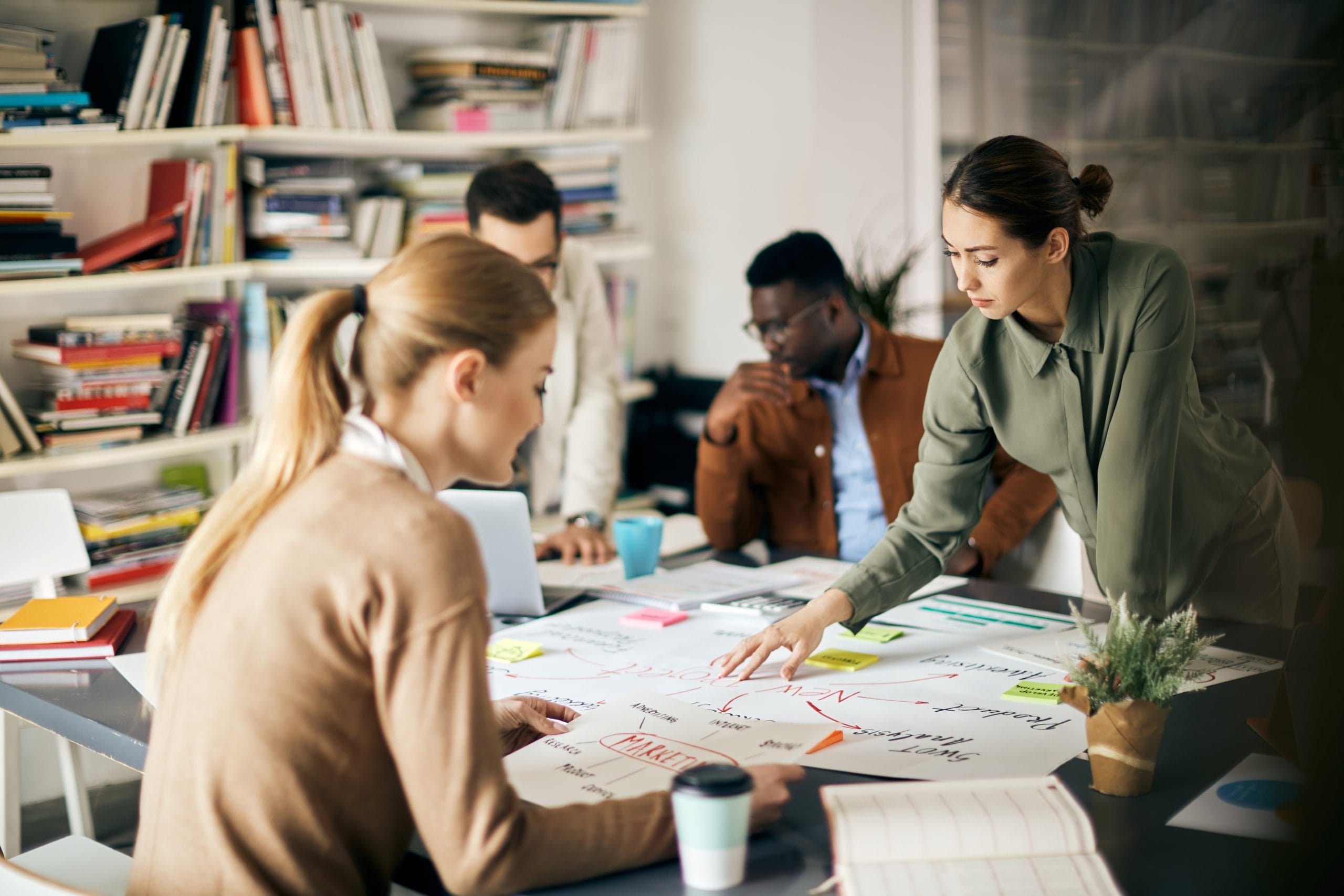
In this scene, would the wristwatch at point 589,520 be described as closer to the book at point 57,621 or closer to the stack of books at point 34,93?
the book at point 57,621

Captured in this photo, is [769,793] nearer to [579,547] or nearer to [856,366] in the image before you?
[579,547]

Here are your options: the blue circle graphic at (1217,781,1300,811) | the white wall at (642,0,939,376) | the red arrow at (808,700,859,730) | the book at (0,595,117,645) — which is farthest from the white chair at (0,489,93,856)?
the white wall at (642,0,939,376)

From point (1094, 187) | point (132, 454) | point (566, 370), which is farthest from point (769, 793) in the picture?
point (132, 454)

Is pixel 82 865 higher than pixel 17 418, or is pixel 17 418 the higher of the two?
pixel 17 418

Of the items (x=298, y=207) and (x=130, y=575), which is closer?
(x=130, y=575)

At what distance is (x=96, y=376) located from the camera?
2.74 meters

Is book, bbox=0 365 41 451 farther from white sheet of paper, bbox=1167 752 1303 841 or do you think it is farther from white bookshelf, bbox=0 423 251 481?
white sheet of paper, bbox=1167 752 1303 841

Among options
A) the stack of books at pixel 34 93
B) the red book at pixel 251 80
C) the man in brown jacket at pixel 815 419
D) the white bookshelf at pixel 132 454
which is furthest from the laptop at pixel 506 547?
the red book at pixel 251 80

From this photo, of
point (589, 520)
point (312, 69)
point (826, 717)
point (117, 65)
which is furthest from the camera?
point (312, 69)

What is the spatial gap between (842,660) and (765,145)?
2.51m

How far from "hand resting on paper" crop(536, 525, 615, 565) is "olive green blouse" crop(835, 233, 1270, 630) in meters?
0.65

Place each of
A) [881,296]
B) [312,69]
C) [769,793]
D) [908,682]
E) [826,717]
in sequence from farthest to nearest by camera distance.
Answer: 1. [881,296]
2. [312,69]
3. [908,682]
4. [826,717]
5. [769,793]

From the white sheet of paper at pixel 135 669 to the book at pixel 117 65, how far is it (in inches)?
60.3

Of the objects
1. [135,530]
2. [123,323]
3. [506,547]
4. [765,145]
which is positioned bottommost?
[135,530]
